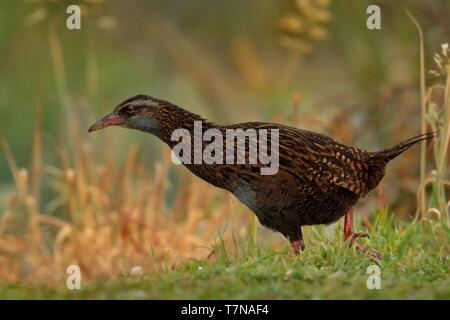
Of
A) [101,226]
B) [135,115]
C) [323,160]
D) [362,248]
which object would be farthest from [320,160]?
[101,226]

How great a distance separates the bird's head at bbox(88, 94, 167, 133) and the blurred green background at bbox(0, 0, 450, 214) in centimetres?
174

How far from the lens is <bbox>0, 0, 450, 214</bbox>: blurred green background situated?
32.5 feet

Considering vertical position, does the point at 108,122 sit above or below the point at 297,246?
above

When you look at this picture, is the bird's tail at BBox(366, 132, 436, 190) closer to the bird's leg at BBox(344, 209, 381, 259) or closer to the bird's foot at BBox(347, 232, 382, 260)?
the bird's leg at BBox(344, 209, 381, 259)

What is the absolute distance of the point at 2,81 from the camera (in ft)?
39.0

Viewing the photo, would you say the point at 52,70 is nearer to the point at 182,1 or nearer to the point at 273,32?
the point at 182,1

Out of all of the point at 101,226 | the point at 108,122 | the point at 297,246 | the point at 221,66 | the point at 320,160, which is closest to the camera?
the point at 297,246

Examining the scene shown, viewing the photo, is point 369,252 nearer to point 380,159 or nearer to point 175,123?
point 380,159

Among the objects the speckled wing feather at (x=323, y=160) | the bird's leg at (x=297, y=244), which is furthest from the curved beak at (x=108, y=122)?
the bird's leg at (x=297, y=244)

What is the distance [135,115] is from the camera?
A: 7066 mm

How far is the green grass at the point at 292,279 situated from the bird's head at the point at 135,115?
1019mm

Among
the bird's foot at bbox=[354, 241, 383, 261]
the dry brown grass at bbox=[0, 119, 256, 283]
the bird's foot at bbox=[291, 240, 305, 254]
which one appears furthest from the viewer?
the dry brown grass at bbox=[0, 119, 256, 283]

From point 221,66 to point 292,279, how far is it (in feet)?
27.0

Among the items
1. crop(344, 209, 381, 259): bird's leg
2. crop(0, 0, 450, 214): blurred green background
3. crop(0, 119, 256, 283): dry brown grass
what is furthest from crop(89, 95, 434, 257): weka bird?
crop(0, 119, 256, 283): dry brown grass
